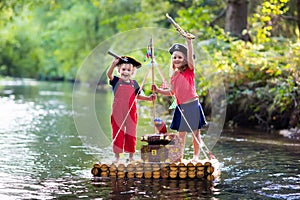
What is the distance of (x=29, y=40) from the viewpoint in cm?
7325

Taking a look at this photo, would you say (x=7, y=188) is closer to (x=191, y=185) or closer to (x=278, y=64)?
(x=191, y=185)

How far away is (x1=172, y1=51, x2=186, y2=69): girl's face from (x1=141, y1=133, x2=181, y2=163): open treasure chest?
3.32 ft

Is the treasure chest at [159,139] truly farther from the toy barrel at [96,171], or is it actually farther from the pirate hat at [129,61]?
the pirate hat at [129,61]

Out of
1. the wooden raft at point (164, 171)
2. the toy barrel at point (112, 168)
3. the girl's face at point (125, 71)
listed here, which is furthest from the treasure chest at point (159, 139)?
the girl's face at point (125, 71)

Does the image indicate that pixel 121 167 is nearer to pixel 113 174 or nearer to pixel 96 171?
pixel 113 174

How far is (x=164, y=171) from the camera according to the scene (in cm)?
833

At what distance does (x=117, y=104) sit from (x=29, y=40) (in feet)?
218

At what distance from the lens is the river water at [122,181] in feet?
24.2

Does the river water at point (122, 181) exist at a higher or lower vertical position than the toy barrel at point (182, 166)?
lower

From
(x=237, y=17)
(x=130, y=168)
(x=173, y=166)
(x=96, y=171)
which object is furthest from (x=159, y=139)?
(x=237, y=17)

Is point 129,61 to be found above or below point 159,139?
above

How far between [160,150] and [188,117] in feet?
2.07

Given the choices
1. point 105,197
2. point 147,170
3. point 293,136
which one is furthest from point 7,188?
point 293,136

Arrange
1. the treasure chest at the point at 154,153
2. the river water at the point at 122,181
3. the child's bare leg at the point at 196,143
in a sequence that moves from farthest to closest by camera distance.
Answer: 1. the child's bare leg at the point at 196,143
2. the treasure chest at the point at 154,153
3. the river water at the point at 122,181
